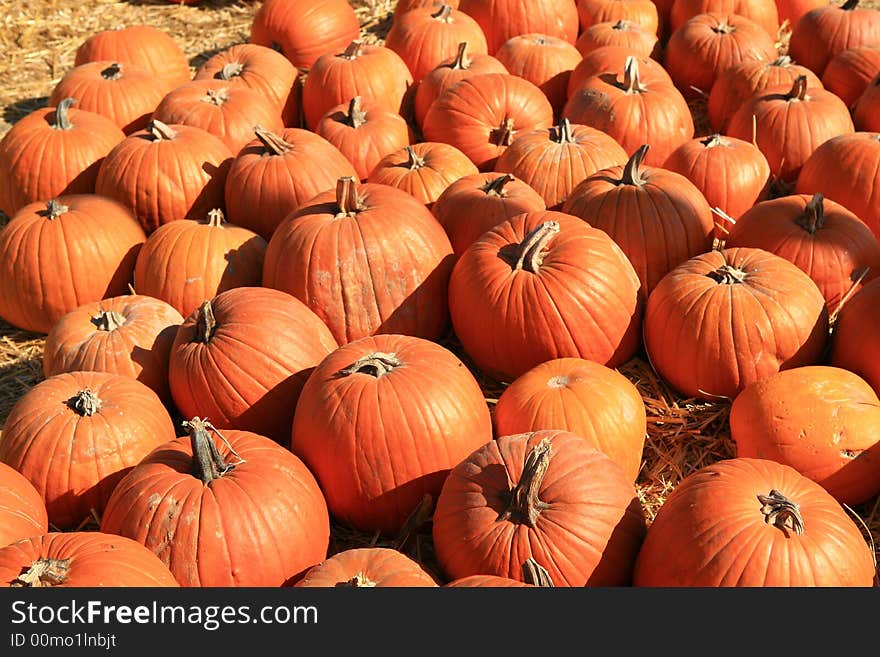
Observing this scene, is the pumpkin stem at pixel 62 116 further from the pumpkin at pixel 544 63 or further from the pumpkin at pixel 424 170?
the pumpkin at pixel 544 63

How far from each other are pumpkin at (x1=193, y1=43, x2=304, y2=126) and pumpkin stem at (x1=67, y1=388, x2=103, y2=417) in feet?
11.5

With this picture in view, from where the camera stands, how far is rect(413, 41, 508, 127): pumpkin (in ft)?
22.1

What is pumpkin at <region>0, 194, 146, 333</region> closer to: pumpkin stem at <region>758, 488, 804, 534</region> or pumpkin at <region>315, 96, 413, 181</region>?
pumpkin at <region>315, 96, 413, 181</region>

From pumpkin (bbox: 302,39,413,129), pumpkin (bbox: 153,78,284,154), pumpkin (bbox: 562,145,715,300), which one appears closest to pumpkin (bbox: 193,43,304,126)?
pumpkin (bbox: 302,39,413,129)

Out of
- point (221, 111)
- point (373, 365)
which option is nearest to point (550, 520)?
point (373, 365)

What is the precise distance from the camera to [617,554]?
341 cm

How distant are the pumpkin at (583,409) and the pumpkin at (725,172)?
1.80 meters

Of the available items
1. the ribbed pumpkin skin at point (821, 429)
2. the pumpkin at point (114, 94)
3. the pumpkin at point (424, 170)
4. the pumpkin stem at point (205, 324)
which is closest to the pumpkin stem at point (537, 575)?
the ribbed pumpkin skin at point (821, 429)

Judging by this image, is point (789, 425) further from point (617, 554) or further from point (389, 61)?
point (389, 61)

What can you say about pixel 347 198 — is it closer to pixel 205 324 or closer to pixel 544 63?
pixel 205 324

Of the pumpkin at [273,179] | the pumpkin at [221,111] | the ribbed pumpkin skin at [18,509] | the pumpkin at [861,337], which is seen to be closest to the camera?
the ribbed pumpkin skin at [18,509]

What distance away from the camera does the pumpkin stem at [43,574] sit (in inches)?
113

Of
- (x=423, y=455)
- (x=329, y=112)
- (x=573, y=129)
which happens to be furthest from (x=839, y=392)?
(x=329, y=112)

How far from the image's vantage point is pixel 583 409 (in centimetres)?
399
